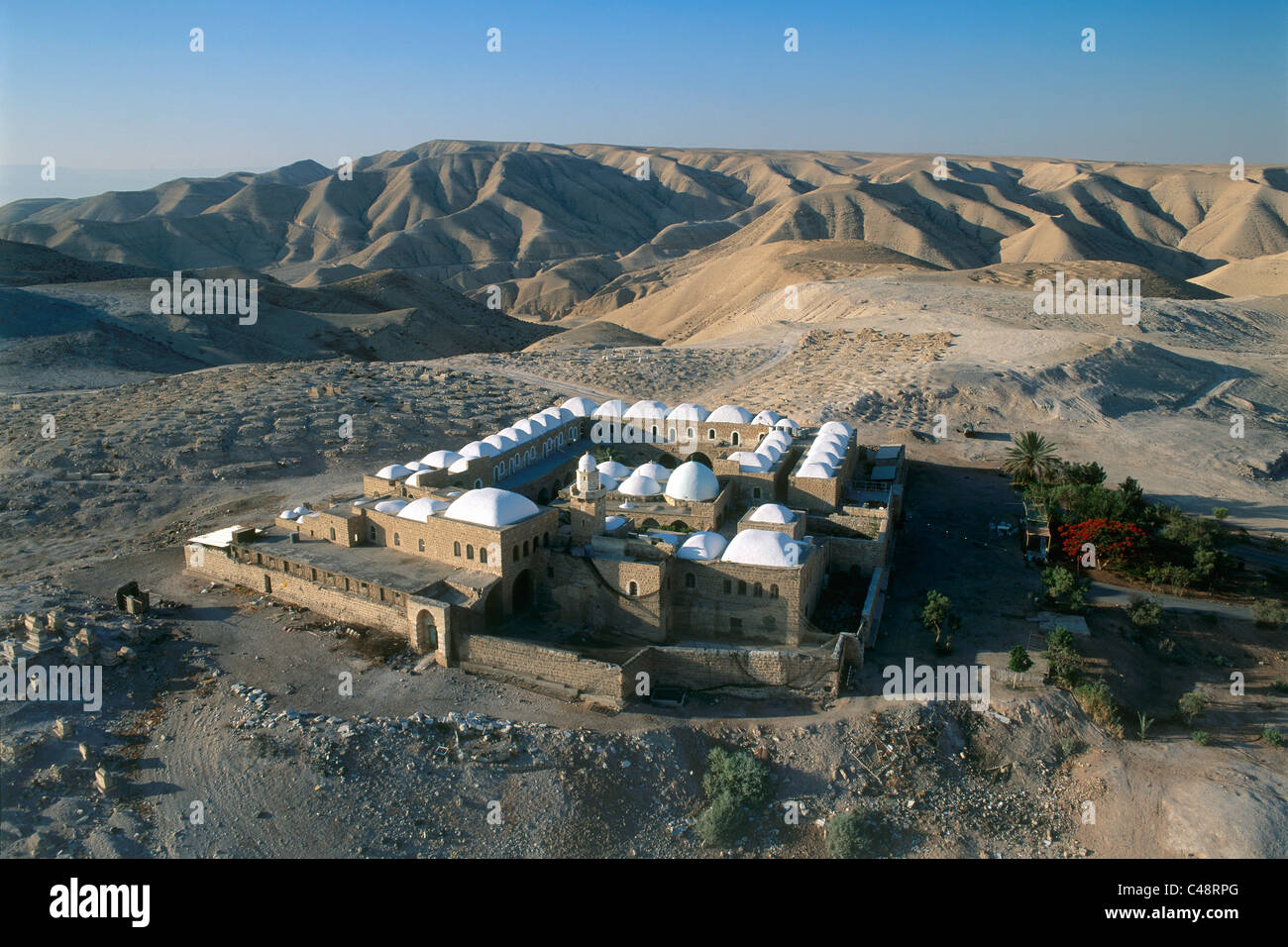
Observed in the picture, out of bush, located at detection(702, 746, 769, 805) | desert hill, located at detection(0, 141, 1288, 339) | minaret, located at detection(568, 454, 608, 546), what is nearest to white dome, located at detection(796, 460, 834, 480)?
minaret, located at detection(568, 454, 608, 546)

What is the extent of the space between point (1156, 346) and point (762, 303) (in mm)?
30303

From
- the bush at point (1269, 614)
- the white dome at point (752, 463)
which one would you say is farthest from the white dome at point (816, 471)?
the bush at point (1269, 614)

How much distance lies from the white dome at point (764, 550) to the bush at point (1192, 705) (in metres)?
9.63

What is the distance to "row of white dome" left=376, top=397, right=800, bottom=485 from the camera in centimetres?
3106

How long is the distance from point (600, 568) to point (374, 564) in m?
6.62

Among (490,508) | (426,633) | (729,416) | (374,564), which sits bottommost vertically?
Result: (426,633)

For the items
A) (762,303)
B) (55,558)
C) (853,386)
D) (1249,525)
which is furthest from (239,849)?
(762,303)

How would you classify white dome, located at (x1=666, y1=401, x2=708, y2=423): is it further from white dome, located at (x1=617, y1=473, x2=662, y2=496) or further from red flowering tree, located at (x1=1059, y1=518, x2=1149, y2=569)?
red flowering tree, located at (x1=1059, y1=518, x2=1149, y2=569)

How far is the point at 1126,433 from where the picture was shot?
1811 inches

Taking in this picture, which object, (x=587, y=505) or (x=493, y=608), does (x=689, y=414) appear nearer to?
(x=587, y=505)

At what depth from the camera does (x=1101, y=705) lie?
71.5 ft

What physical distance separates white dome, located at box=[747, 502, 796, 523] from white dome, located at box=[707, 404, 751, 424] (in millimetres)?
11435

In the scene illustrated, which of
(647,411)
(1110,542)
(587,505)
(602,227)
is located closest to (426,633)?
(587,505)

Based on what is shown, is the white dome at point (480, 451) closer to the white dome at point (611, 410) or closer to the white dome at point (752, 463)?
the white dome at point (611, 410)
